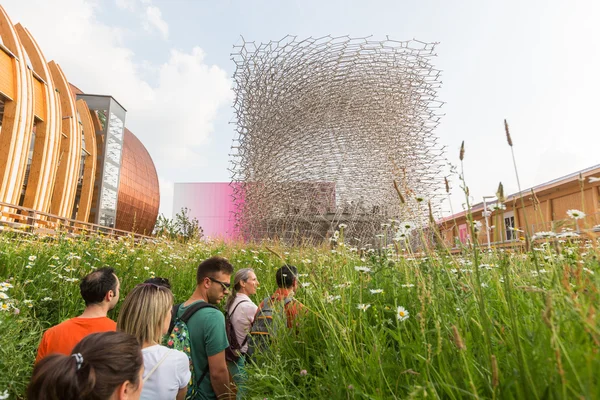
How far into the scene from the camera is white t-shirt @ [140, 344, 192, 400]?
2.26 m

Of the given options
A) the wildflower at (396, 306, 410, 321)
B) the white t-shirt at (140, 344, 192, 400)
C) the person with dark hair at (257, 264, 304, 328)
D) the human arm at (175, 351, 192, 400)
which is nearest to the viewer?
the wildflower at (396, 306, 410, 321)

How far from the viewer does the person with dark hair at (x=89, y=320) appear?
113 inches

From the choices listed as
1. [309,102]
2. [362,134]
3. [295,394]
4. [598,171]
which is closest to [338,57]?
[309,102]

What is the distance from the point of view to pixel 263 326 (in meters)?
3.34

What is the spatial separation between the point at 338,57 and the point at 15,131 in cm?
1089

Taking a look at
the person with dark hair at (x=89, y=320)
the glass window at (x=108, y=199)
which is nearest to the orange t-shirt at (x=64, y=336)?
the person with dark hair at (x=89, y=320)

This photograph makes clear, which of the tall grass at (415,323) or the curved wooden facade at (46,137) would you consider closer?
the tall grass at (415,323)

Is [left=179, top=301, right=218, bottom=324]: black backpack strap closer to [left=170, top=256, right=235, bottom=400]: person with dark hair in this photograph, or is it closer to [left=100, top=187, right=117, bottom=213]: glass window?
[left=170, top=256, right=235, bottom=400]: person with dark hair

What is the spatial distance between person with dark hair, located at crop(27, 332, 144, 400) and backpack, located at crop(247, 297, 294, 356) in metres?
1.45

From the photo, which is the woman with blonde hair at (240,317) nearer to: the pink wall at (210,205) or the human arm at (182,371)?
the human arm at (182,371)

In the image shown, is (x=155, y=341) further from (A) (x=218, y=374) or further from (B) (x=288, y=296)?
(B) (x=288, y=296)

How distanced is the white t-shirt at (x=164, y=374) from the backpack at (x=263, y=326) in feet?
2.43

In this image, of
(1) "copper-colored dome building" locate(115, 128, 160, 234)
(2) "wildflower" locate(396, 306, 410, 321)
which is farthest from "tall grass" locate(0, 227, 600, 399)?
(1) "copper-colored dome building" locate(115, 128, 160, 234)

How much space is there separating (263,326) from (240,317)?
354mm
